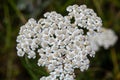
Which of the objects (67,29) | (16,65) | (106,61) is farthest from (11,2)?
(67,29)

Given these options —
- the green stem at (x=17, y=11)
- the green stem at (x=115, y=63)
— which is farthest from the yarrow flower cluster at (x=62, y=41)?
the green stem at (x=115, y=63)

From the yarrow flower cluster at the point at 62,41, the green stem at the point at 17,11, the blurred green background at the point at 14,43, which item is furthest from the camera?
the blurred green background at the point at 14,43

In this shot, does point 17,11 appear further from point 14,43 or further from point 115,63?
point 115,63

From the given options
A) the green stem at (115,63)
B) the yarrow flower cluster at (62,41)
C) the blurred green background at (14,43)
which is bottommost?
the yarrow flower cluster at (62,41)

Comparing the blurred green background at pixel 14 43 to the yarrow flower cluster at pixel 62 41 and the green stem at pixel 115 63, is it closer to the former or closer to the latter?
the green stem at pixel 115 63

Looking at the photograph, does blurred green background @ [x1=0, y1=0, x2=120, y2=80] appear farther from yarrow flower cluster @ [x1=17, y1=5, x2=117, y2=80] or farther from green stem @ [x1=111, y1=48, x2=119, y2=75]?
yarrow flower cluster @ [x1=17, y1=5, x2=117, y2=80]

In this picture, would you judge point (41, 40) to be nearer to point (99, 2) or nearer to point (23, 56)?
point (23, 56)

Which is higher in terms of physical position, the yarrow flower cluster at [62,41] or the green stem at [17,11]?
the green stem at [17,11]

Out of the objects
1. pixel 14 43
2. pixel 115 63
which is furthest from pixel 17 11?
pixel 115 63

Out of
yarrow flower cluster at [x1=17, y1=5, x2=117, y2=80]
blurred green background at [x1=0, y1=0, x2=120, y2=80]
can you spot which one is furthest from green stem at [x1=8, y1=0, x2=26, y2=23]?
yarrow flower cluster at [x1=17, y1=5, x2=117, y2=80]
